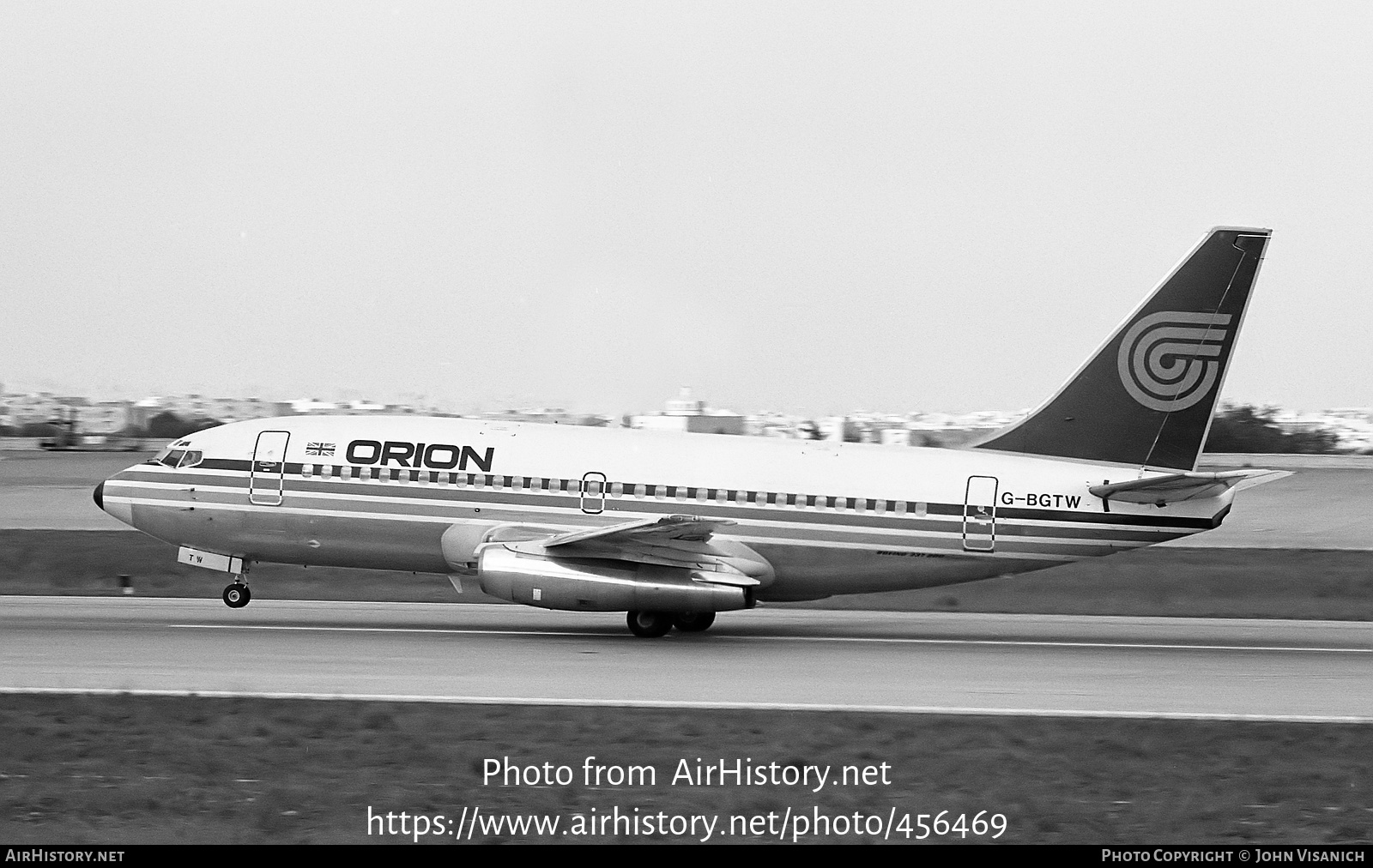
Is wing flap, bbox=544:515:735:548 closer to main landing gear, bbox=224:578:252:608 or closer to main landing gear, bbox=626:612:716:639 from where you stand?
main landing gear, bbox=626:612:716:639

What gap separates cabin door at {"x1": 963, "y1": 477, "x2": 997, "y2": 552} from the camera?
24766mm

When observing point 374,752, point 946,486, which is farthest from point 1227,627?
point 374,752

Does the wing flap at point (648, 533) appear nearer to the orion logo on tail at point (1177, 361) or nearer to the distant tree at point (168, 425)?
the orion logo on tail at point (1177, 361)

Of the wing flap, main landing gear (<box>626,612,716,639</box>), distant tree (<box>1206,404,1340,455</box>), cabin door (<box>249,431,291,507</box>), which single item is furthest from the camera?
distant tree (<box>1206,404,1340,455</box>)

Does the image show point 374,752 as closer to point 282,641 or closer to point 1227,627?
point 282,641

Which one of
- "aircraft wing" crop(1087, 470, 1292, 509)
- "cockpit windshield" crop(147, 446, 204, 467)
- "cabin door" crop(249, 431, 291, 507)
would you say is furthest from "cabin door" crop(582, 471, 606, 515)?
"aircraft wing" crop(1087, 470, 1292, 509)

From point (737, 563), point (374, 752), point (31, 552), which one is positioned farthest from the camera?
point (31, 552)

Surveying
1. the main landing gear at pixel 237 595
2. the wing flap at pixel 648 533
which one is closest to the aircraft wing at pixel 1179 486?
the wing flap at pixel 648 533

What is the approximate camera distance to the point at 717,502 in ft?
81.0

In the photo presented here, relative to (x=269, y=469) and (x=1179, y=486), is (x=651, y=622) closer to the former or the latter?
(x=269, y=469)

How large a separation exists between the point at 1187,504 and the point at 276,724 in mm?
16067

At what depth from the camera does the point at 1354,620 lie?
30266 millimetres

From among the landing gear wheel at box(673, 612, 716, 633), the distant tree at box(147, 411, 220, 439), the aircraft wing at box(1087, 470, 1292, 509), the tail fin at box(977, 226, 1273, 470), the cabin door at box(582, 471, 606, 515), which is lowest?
the distant tree at box(147, 411, 220, 439)

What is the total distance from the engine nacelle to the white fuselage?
1.21m
